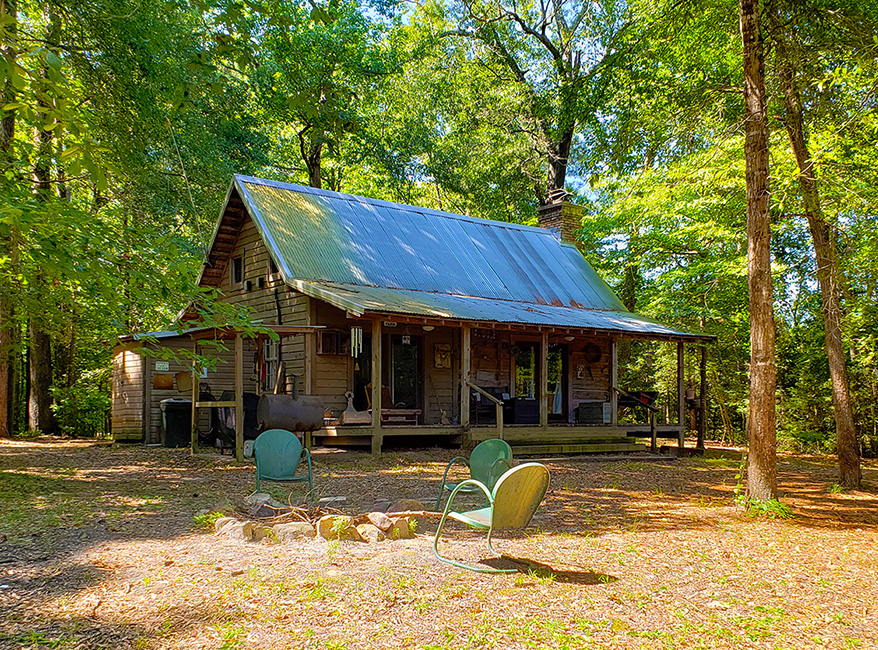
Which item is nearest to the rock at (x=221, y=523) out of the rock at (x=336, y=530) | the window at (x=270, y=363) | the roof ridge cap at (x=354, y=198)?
the rock at (x=336, y=530)

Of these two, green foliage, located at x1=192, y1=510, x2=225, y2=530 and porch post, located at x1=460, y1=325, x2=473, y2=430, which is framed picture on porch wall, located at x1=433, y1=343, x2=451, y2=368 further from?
green foliage, located at x1=192, y1=510, x2=225, y2=530

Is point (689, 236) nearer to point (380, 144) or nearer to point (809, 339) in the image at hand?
point (809, 339)

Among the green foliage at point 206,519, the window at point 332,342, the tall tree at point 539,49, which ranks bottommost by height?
the green foliage at point 206,519

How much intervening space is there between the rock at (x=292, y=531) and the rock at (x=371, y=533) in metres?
0.40

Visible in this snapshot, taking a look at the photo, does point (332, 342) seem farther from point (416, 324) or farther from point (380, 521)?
point (380, 521)

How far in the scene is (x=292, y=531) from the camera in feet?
20.2

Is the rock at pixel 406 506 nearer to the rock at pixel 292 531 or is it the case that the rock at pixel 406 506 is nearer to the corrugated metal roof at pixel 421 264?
the rock at pixel 292 531

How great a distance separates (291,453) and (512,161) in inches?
812

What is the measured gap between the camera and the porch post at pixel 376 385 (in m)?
12.6

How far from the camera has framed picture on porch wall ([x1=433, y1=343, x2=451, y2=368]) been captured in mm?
15938

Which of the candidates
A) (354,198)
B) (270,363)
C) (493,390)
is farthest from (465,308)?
(354,198)

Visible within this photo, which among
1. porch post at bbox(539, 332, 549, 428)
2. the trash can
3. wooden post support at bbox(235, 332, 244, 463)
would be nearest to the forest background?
wooden post support at bbox(235, 332, 244, 463)

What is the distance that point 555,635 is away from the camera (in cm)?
400

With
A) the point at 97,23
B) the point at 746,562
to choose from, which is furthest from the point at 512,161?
the point at 746,562
